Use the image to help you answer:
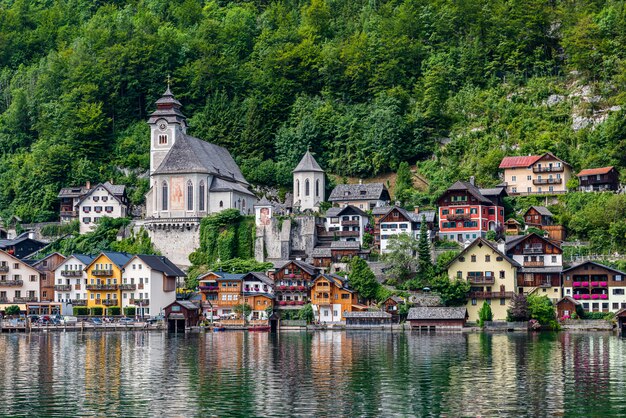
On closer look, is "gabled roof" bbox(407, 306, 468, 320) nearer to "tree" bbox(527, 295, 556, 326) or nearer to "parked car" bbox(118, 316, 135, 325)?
"tree" bbox(527, 295, 556, 326)

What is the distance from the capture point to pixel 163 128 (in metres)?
116

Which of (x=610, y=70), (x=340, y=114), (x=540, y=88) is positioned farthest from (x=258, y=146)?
(x=610, y=70)

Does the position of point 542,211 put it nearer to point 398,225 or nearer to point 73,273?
point 398,225

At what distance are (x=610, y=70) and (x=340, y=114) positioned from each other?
3027 centimetres

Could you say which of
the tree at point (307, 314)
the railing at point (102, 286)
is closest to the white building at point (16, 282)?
the railing at point (102, 286)

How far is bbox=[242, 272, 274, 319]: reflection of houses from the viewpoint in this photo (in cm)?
9131

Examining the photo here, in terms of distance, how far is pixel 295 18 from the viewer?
491ft

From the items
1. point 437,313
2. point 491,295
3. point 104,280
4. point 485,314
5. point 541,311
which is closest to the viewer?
point 541,311

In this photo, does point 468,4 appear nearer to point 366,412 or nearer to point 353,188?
point 353,188

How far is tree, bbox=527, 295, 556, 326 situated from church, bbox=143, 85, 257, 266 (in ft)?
114

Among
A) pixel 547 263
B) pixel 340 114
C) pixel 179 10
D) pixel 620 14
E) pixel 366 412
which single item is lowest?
pixel 366 412

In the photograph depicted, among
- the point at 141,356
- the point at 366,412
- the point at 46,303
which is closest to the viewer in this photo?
the point at 366,412

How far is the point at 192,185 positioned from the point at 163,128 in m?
12.5

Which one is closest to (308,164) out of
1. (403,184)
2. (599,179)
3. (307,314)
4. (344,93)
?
(403,184)
